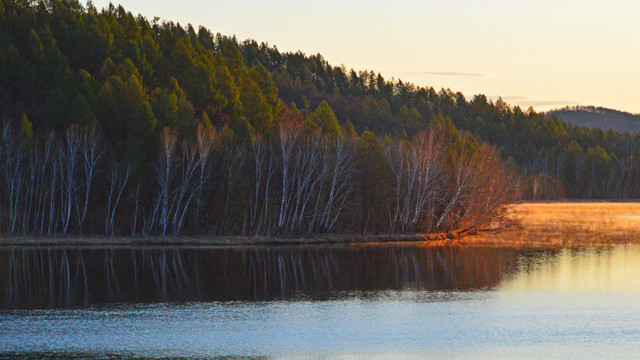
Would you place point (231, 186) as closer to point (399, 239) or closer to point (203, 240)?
point (203, 240)

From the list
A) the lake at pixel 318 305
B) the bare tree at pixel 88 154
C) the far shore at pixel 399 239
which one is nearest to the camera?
the lake at pixel 318 305

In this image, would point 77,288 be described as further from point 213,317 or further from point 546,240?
point 546,240

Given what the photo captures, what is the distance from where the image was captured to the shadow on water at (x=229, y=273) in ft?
131

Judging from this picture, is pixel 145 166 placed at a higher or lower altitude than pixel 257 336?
higher

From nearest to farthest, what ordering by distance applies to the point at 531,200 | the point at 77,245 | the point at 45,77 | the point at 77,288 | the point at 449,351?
1. the point at 449,351
2. the point at 77,288
3. the point at 77,245
4. the point at 45,77
5. the point at 531,200

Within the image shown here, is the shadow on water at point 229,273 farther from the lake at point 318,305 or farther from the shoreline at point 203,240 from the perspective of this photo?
the shoreline at point 203,240

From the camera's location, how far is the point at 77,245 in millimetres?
65812

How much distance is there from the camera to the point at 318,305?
36562 millimetres

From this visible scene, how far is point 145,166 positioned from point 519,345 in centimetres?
5499

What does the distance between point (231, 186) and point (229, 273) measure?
26.5 meters

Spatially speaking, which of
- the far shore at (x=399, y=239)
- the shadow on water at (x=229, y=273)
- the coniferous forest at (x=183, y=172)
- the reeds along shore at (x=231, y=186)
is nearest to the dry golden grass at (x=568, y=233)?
the far shore at (x=399, y=239)

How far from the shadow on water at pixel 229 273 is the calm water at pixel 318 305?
124mm

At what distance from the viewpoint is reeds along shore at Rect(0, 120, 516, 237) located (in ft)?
240

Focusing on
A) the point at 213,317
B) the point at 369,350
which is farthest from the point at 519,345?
the point at 213,317
